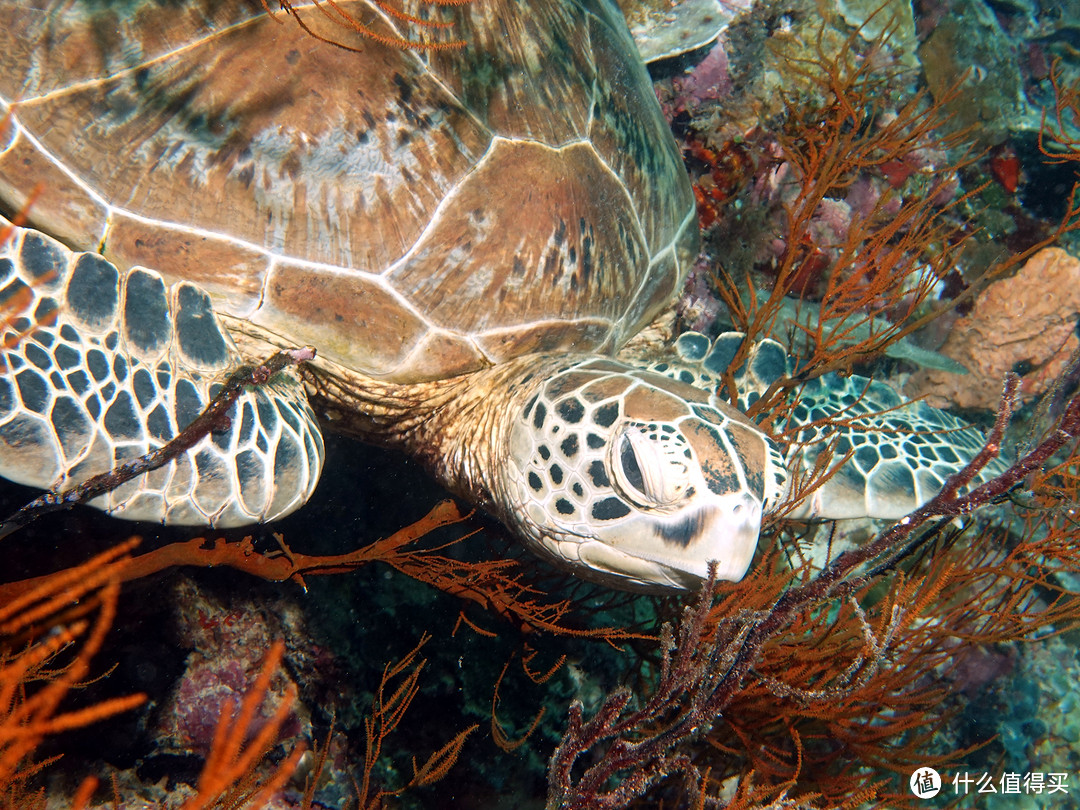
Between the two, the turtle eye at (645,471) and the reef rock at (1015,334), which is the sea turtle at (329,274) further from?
the reef rock at (1015,334)

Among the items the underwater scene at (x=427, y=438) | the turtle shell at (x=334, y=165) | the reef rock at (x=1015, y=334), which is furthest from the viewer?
the reef rock at (x=1015, y=334)

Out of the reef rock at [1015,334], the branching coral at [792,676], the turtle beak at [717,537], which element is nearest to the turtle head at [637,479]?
the turtle beak at [717,537]

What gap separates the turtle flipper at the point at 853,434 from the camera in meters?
2.16

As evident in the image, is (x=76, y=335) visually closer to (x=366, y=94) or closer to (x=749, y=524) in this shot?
(x=366, y=94)

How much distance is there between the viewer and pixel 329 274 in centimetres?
175

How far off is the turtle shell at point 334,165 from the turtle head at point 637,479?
480 millimetres

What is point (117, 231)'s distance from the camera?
1.59 meters

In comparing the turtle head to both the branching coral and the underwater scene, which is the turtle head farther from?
the branching coral

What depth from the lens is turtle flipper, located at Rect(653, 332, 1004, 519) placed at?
7.10 ft

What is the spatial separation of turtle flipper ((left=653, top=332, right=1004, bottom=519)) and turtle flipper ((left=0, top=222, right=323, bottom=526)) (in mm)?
1768

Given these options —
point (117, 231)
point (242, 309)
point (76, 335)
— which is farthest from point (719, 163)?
point (76, 335)

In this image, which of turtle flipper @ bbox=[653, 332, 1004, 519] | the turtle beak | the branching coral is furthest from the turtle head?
turtle flipper @ bbox=[653, 332, 1004, 519]

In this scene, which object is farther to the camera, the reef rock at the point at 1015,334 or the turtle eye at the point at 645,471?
the reef rock at the point at 1015,334

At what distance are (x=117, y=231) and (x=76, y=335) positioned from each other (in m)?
0.36
